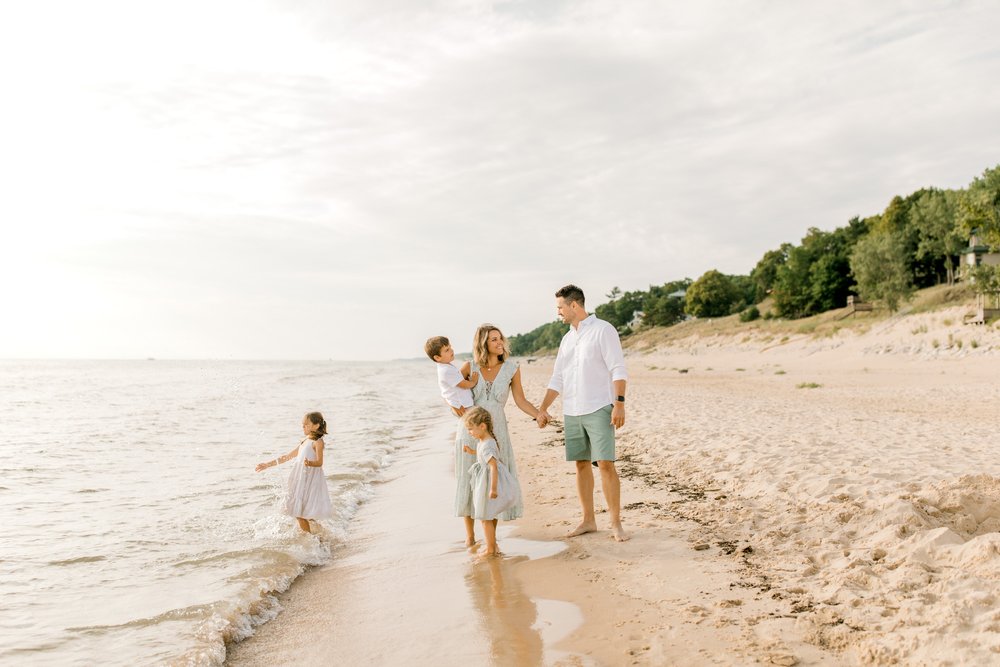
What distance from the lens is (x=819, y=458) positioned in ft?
25.1

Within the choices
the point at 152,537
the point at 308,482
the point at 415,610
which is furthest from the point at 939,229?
the point at 152,537

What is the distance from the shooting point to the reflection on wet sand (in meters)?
3.83

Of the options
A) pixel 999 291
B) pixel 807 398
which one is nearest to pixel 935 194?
pixel 999 291

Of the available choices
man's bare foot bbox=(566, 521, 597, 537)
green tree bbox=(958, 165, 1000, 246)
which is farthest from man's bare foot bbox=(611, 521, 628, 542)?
green tree bbox=(958, 165, 1000, 246)

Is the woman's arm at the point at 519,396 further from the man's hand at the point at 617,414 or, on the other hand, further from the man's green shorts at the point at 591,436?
the man's hand at the point at 617,414

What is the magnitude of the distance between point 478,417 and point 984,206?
41740 mm

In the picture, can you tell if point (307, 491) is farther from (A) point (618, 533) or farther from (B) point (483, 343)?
(A) point (618, 533)

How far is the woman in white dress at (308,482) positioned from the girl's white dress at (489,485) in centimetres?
220

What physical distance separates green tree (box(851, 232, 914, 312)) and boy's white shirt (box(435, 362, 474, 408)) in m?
43.7

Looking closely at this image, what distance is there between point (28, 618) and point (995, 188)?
45.4 metres

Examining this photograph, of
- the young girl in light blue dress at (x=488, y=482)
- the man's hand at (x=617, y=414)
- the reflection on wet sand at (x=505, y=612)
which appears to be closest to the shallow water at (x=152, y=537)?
the reflection on wet sand at (x=505, y=612)

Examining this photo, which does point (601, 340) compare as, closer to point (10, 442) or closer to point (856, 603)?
point (856, 603)

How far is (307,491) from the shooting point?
23.5 feet

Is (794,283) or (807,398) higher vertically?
(794,283)
